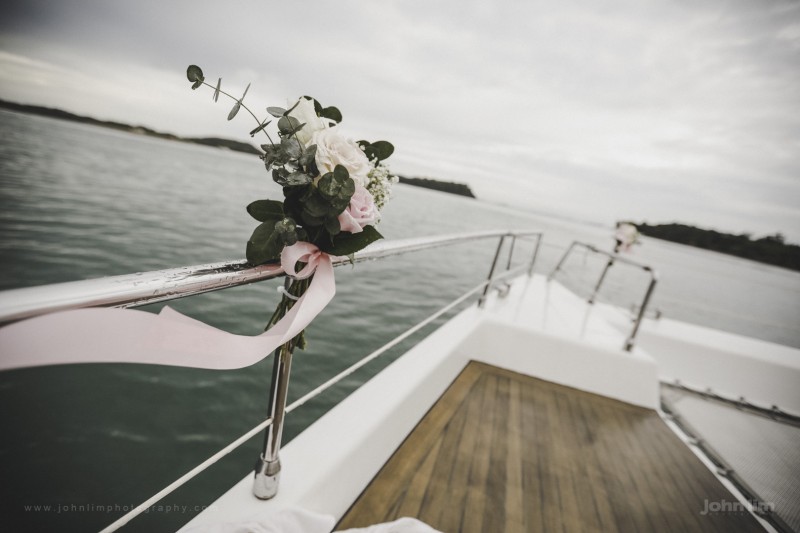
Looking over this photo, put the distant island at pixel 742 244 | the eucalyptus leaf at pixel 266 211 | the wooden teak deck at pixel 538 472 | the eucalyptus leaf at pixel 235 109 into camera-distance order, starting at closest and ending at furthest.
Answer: the eucalyptus leaf at pixel 235 109, the eucalyptus leaf at pixel 266 211, the wooden teak deck at pixel 538 472, the distant island at pixel 742 244

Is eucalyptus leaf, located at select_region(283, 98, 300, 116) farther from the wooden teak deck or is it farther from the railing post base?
the wooden teak deck

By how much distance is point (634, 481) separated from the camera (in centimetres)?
191

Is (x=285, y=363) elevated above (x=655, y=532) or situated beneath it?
elevated above

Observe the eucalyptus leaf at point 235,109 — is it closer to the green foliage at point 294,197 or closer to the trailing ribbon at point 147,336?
the green foliage at point 294,197

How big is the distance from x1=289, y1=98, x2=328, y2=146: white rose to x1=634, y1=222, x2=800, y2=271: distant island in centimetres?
2931

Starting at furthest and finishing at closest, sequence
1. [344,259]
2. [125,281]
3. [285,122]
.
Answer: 1. [344,259]
2. [285,122]
3. [125,281]

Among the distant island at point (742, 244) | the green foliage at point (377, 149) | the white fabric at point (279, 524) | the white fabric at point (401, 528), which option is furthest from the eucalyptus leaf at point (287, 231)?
the distant island at point (742, 244)

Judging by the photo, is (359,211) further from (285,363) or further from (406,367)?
(406,367)

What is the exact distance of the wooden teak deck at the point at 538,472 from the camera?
150cm

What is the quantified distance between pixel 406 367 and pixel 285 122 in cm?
155

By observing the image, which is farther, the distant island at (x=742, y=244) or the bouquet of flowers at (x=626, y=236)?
the distant island at (x=742, y=244)

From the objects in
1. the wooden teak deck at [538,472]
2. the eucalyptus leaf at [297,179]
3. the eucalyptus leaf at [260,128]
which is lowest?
the wooden teak deck at [538,472]

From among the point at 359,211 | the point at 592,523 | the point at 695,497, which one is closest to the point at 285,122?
the point at 359,211

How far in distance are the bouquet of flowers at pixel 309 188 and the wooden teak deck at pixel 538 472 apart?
1159mm
